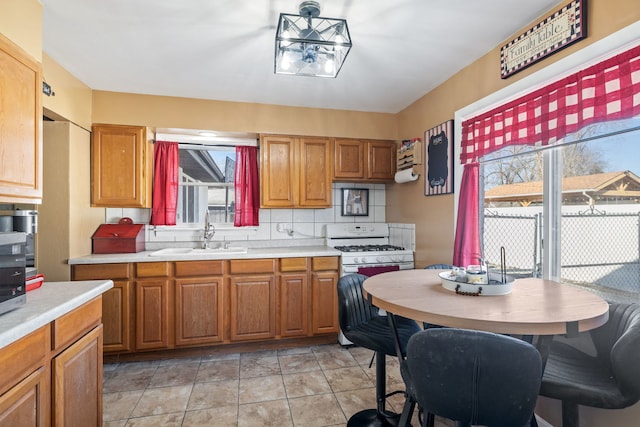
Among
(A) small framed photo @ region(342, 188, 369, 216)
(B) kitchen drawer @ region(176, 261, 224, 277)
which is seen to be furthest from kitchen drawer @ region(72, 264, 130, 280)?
(A) small framed photo @ region(342, 188, 369, 216)

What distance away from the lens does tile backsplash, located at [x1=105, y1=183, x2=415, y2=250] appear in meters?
3.28

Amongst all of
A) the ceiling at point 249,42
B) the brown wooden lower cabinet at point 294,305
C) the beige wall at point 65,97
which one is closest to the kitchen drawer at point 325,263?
the brown wooden lower cabinet at point 294,305

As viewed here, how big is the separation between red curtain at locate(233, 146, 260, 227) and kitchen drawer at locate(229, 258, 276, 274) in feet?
1.98

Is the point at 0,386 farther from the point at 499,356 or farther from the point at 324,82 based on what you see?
the point at 324,82

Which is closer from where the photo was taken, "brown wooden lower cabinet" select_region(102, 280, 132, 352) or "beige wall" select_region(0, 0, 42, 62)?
"beige wall" select_region(0, 0, 42, 62)

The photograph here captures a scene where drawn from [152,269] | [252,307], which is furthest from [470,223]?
[152,269]

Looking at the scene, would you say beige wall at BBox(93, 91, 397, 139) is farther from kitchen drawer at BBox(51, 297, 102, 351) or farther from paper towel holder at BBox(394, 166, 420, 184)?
kitchen drawer at BBox(51, 297, 102, 351)

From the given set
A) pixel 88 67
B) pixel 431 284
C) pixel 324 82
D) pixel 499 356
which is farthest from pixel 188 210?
pixel 499 356

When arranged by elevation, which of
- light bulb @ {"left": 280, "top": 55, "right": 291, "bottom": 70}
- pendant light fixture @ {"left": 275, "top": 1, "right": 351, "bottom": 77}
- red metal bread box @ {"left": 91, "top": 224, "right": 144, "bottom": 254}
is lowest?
red metal bread box @ {"left": 91, "top": 224, "right": 144, "bottom": 254}

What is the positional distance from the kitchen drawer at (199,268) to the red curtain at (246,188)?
647mm

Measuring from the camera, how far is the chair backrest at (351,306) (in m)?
1.86

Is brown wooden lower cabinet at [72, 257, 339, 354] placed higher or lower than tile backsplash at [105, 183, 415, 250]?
lower

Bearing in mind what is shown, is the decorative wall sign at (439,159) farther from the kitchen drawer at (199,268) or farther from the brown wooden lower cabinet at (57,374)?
the brown wooden lower cabinet at (57,374)

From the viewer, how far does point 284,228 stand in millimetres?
3570
